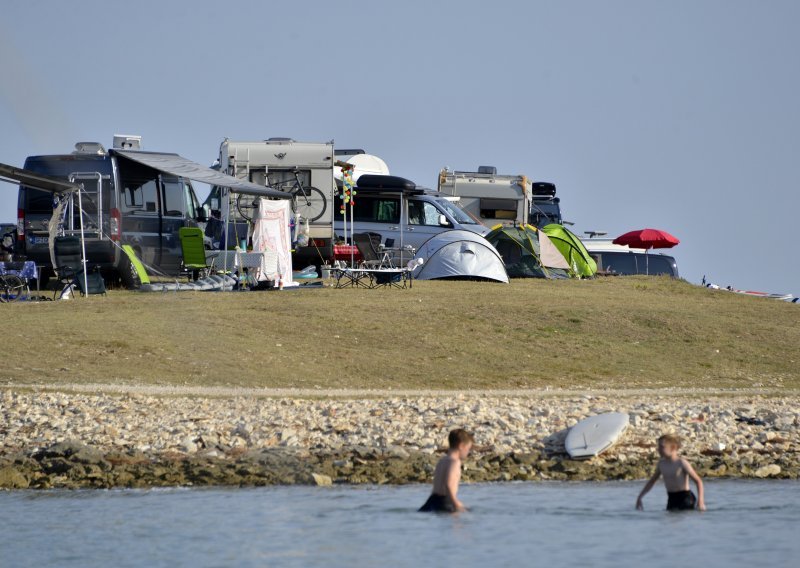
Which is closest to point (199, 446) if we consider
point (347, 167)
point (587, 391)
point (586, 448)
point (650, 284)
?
point (586, 448)

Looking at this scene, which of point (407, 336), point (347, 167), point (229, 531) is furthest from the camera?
point (347, 167)

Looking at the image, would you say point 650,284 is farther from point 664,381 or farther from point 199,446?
point 199,446

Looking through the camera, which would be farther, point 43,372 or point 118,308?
point 118,308

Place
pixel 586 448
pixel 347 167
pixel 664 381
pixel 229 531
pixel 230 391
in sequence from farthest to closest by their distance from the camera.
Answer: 1. pixel 347 167
2. pixel 664 381
3. pixel 230 391
4. pixel 586 448
5. pixel 229 531

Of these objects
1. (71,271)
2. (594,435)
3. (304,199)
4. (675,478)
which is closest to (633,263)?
(304,199)

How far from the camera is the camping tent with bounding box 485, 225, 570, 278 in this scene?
29562mm

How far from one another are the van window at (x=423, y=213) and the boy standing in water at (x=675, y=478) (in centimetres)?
1769

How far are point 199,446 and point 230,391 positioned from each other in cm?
263

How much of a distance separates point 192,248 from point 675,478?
602 inches

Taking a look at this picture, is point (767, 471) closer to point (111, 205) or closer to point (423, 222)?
point (111, 205)

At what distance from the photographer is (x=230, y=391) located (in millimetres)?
17484

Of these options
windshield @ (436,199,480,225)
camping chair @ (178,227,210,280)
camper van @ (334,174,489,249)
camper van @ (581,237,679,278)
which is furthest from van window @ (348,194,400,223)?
camper van @ (581,237,679,278)

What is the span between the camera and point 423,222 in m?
29.9

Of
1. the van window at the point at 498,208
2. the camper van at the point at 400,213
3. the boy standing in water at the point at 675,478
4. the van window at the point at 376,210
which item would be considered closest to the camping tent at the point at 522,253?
the camper van at the point at 400,213
